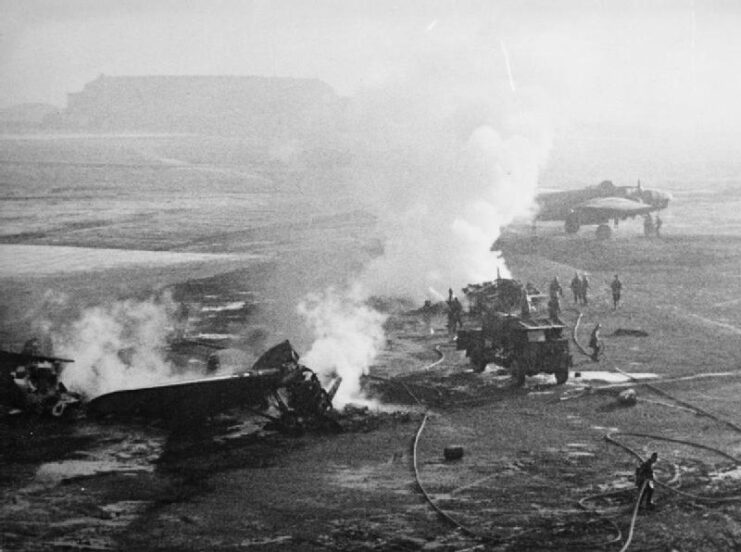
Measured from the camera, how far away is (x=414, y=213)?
5075cm

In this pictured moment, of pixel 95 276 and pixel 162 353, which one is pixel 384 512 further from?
pixel 95 276

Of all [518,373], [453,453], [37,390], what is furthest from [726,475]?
[37,390]

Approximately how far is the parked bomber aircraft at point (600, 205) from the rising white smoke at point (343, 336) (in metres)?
28.0

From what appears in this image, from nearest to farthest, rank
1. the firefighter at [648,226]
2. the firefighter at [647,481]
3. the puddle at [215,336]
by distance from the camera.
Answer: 1. the firefighter at [647,481]
2. the puddle at [215,336]
3. the firefighter at [648,226]

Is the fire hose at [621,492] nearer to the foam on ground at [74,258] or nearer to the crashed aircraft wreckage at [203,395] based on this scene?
the crashed aircraft wreckage at [203,395]

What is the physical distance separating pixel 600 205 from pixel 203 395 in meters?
50.7

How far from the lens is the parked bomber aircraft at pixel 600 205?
2608 inches

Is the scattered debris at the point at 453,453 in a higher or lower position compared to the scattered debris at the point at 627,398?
higher

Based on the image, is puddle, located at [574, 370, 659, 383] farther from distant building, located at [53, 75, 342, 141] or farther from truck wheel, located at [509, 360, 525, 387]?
distant building, located at [53, 75, 342, 141]

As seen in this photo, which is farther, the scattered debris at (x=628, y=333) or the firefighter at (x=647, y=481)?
the scattered debris at (x=628, y=333)

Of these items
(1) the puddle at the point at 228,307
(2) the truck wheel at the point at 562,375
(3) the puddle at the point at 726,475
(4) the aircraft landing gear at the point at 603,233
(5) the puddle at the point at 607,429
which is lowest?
(3) the puddle at the point at 726,475

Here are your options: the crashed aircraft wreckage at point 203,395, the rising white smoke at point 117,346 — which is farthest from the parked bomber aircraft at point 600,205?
the crashed aircraft wreckage at point 203,395

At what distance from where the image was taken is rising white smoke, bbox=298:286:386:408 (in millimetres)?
26562

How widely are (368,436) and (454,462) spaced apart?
9.40 ft
